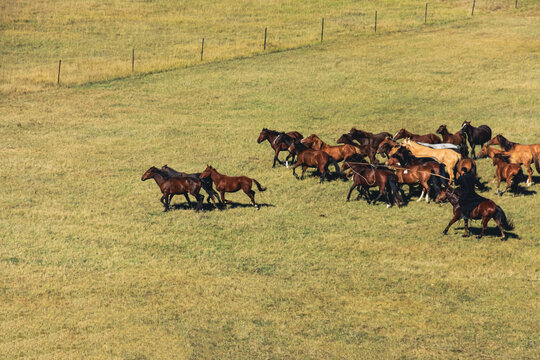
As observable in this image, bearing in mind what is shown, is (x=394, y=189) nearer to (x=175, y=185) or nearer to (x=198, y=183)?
(x=198, y=183)

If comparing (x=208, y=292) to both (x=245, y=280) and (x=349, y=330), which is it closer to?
(x=245, y=280)

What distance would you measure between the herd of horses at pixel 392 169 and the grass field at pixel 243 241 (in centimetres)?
72

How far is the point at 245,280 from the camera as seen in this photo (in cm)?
1844

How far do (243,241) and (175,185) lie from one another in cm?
357

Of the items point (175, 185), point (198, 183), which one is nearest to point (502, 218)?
point (198, 183)

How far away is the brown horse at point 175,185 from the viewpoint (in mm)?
23000

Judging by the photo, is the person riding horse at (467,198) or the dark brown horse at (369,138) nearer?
the person riding horse at (467,198)

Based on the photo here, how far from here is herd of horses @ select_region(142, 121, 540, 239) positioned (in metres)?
23.3

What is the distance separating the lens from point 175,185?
76.4 ft

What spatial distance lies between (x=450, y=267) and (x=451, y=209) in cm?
483

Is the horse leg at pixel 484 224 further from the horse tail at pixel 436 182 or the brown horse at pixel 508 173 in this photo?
the brown horse at pixel 508 173

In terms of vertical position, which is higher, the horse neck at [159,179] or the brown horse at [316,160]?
the brown horse at [316,160]

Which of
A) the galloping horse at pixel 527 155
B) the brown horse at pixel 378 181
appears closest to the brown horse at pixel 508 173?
the galloping horse at pixel 527 155

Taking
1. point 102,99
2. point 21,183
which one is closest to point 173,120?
point 102,99
